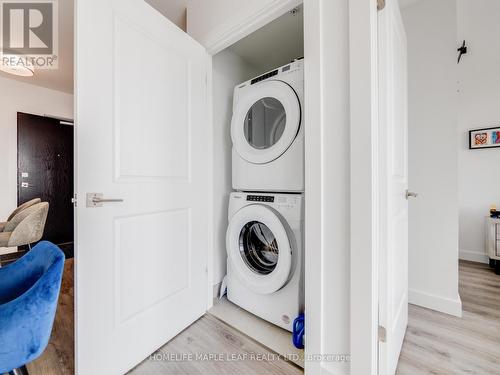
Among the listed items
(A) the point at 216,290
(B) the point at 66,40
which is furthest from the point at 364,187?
(B) the point at 66,40

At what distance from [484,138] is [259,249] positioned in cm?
278

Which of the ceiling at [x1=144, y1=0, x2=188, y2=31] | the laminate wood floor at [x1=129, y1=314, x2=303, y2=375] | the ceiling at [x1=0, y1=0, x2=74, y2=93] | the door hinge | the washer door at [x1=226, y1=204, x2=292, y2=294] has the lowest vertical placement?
the laminate wood floor at [x1=129, y1=314, x2=303, y2=375]

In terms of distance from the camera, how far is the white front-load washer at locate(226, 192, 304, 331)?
135 cm

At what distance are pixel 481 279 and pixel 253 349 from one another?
2262 millimetres

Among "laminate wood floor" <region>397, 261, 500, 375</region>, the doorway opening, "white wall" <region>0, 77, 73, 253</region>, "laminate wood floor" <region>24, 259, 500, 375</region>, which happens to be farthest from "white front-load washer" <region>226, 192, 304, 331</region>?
"white wall" <region>0, 77, 73, 253</region>

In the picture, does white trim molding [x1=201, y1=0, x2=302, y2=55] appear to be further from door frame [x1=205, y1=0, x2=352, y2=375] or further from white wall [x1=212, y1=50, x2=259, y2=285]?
white wall [x1=212, y1=50, x2=259, y2=285]

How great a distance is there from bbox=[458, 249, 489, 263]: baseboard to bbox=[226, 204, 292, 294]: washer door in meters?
2.53

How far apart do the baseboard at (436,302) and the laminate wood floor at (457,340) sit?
0.04 metres

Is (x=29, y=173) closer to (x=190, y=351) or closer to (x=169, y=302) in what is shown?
(x=169, y=302)

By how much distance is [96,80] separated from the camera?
1.01 metres

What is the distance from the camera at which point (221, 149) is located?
1917 millimetres

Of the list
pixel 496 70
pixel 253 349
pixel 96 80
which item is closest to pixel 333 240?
pixel 253 349

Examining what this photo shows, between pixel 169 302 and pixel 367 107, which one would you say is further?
pixel 169 302

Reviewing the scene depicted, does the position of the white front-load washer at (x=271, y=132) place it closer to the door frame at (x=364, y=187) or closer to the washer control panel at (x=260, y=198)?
the washer control panel at (x=260, y=198)
